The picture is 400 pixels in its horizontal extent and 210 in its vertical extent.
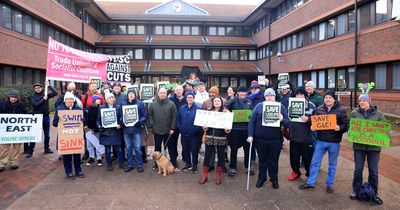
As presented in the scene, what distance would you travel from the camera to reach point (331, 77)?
21.2 meters

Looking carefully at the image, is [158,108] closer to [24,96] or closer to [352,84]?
[24,96]

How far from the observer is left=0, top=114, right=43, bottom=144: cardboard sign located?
620cm

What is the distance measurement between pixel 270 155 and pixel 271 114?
2.79ft

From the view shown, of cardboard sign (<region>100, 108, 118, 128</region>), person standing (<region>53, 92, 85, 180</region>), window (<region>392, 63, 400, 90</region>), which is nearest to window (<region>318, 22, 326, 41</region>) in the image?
window (<region>392, 63, 400, 90</region>)

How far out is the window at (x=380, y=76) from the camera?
53.1 ft

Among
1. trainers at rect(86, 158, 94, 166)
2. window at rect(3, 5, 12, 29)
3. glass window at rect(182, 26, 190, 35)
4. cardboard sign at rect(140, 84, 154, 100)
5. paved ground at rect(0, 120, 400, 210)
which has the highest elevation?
glass window at rect(182, 26, 190, 35)

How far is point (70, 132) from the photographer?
20.8ft

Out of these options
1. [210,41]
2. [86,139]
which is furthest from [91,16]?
[86,139]

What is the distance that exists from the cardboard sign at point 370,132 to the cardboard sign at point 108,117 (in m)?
4.99

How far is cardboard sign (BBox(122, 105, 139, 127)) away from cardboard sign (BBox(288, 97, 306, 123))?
354cm

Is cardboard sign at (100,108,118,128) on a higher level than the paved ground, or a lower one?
higher

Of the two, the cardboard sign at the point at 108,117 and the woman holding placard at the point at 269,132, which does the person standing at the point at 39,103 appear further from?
the woman holding placard at the point at 269,132

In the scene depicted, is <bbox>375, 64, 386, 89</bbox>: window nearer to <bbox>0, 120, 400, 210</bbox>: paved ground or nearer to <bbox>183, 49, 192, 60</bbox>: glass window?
<bbox>0, 120, 400, 210</bbox>: paved ground

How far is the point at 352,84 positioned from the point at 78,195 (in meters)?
18.5
